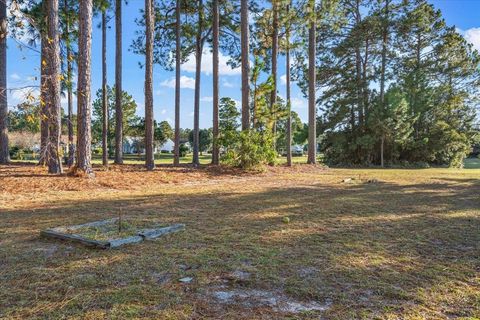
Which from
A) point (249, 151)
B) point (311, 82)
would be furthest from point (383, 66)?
point (249, 151)

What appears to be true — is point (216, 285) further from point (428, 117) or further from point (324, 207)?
point (428, 117)

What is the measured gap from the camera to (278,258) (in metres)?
3.11

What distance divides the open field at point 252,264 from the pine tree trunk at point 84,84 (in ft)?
7.99

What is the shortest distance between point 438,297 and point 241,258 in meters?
1.46

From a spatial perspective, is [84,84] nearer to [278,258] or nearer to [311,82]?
[278,258]

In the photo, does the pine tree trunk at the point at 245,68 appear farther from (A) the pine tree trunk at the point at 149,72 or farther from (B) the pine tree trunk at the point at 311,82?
(B) the pine tree trunk at the point at 311,82

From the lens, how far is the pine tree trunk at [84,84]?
808cm

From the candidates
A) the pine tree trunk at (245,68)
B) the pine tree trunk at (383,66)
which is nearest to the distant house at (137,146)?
the pine tree trunk at (383,66)

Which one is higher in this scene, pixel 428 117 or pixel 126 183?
pixel 428 117

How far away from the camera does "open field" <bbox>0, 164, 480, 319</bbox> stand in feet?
7.18

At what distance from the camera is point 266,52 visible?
16.9 m

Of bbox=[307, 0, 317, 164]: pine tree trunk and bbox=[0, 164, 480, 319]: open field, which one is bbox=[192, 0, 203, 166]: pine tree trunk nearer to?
bbox=[307, 0, 317, 164]: pine tree trunk

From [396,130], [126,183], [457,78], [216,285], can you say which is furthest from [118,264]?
[457,78]

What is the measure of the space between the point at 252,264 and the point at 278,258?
28cm
